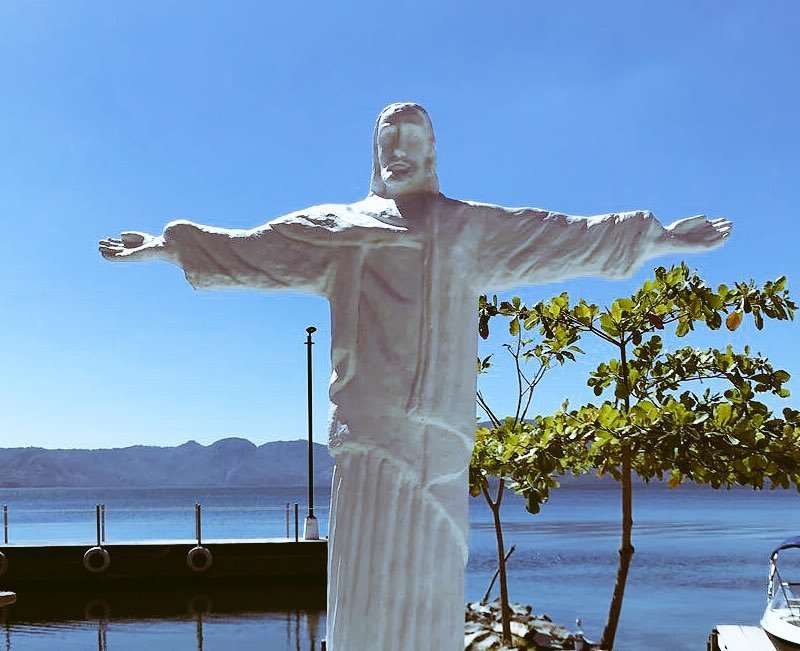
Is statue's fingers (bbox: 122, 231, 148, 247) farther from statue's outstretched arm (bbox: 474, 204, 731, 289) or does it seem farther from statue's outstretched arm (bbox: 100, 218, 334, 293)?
statue's outstretched arm (bbox: 474, 204, 731, 289)

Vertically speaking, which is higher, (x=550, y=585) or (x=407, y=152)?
(x=407, y=152)

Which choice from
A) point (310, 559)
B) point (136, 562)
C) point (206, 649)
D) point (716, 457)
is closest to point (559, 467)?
point (716, 457)

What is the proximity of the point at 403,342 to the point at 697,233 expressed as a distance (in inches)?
47.8

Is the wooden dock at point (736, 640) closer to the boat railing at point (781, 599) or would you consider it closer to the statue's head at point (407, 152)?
the boat railing at point (781, 599)

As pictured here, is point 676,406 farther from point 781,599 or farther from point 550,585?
point 550,585

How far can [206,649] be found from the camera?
1695cm

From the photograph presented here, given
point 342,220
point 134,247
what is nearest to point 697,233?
point 342,220

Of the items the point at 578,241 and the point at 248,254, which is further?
the point at 248,254

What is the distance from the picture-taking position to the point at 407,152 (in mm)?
3980

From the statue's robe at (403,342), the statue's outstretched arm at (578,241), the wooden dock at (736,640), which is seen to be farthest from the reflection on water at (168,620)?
the statue's outstretched arm at (578,241)

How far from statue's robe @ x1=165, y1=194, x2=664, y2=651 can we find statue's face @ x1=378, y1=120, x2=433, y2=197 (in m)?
0.08

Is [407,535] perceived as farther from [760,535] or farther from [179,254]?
[760,535]

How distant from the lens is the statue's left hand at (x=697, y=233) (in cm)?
375

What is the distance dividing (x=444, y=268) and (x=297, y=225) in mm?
620
